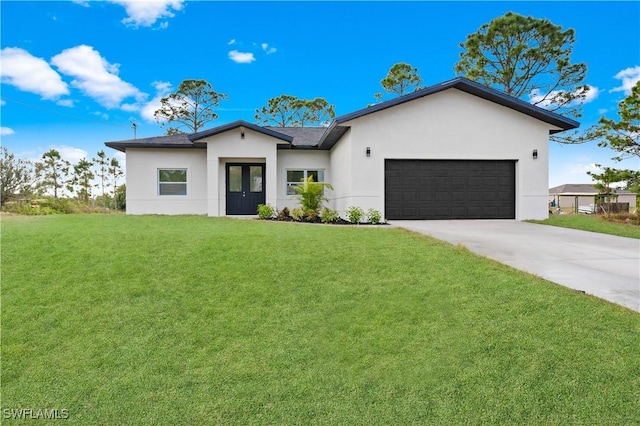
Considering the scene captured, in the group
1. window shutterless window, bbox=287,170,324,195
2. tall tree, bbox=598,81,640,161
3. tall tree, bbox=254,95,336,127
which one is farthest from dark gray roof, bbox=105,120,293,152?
tall tree, bbox=254,95,336,127

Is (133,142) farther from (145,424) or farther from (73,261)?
(145,424)

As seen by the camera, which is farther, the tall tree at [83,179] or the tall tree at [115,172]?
the tall tree at [115,172]

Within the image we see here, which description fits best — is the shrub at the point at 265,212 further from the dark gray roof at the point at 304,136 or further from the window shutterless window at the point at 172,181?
the window shutterless window at the point at 172,181

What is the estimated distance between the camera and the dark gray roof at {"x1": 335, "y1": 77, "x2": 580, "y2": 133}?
42.0ft

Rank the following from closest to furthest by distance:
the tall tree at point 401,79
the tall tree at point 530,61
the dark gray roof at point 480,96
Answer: the dark gray roof at point 480,96, the tall tree at point 530,61, the tall tree at point 401,79

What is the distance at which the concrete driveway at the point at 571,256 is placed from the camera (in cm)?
493

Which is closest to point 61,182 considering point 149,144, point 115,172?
point 115,172

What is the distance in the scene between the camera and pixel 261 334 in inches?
159

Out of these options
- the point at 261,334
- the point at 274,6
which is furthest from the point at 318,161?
the point at 261,334

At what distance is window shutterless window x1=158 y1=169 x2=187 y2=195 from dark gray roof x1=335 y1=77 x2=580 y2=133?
7.91m

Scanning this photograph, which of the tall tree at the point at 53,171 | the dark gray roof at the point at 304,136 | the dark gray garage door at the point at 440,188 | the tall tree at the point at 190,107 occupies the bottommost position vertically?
the dark gray garage door at the point at 440,188

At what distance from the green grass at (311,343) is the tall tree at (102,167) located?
23.2 meters

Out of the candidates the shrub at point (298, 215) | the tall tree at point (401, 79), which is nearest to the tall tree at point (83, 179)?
the shrub at point (298, 215)

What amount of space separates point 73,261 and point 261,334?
406 cm
